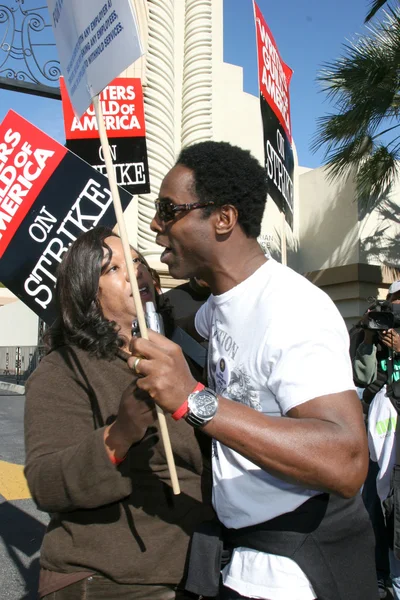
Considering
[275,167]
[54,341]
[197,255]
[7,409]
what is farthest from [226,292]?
[7,409]

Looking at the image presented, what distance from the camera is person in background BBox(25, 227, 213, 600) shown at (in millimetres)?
1859

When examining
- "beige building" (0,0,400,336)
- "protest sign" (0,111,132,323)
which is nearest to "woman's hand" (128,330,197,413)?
"protest sign" (0,111,132,323)

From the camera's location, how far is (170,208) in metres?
1.86

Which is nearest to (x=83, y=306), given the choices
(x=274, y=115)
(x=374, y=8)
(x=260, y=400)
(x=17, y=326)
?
(x=260, y=400)

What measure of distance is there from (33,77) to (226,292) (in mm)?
6731

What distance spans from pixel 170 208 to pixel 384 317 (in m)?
2.40

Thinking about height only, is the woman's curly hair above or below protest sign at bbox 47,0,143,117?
below

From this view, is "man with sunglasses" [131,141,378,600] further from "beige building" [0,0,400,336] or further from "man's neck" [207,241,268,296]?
"beige building" [0,0,400,336]

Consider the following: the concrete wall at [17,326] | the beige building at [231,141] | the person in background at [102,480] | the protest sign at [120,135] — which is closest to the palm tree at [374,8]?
the beige building at [231,141]

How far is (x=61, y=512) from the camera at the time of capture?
1.95 m

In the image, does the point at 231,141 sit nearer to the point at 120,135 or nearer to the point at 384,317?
the point at 120,135

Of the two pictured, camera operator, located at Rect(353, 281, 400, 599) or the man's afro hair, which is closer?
the man's afro hair

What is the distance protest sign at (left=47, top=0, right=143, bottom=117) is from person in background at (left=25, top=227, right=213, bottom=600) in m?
0.79

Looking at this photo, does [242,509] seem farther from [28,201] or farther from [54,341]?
[28,201]
